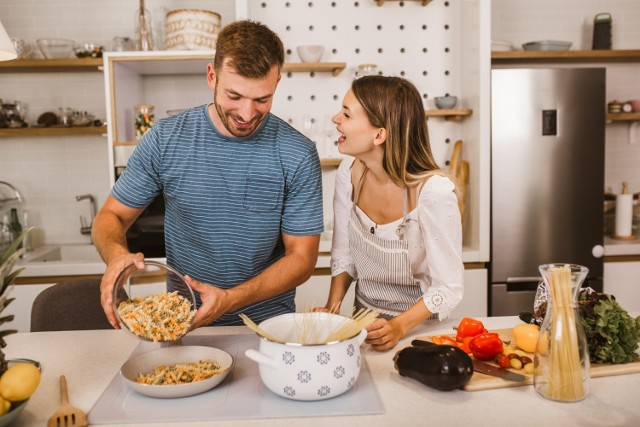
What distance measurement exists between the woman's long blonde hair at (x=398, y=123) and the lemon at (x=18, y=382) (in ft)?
3.75

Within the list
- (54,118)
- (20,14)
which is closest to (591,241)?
(54,118)

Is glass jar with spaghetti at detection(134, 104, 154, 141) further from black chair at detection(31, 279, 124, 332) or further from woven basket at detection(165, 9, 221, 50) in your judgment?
black chair at detection(31, 279, 124, 332)

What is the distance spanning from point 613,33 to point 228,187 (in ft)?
10.8

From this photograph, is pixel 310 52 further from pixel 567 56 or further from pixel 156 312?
pixel 156 312

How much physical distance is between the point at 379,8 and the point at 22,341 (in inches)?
106

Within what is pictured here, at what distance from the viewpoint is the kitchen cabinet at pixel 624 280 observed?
3.40m

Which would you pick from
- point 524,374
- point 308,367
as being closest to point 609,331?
point 524,374

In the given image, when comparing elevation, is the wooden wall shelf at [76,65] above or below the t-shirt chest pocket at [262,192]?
above

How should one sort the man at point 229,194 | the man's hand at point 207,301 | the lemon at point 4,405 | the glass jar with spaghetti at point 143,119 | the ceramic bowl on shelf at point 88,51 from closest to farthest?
the lemon at point 4,405 < the man's hand at point 207,301 < the man at point 229,194 < the glass jar with spaghetti at point 143,119 < the ceramic bowl on shelf at point 88,51

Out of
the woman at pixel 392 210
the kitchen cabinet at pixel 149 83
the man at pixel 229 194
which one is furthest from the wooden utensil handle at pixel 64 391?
the kitchen cabinet at pixel 149 83

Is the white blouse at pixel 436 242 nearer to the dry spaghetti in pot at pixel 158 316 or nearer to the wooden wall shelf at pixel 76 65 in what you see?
the dry spaghetti in pot at pixel 158 316

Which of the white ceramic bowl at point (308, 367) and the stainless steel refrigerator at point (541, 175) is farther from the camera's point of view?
the stainless steel refrigerator at point (541, 175)

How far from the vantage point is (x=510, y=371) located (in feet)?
4.34

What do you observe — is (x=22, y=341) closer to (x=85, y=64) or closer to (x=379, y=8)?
(x=85, y=64)
